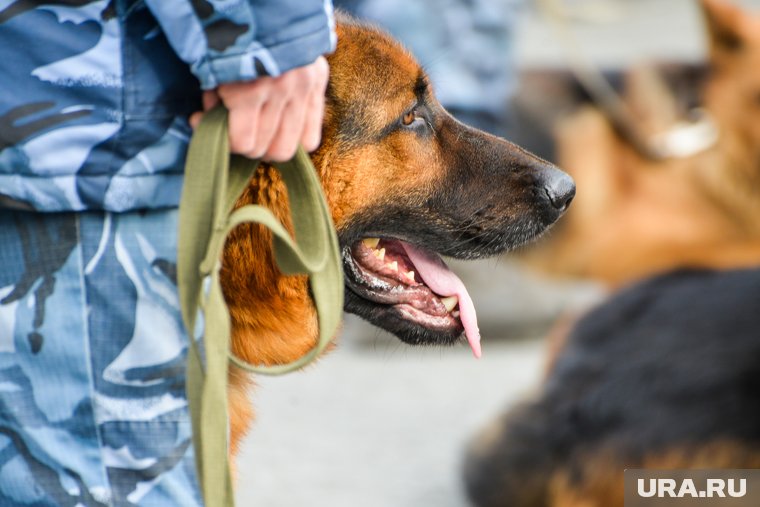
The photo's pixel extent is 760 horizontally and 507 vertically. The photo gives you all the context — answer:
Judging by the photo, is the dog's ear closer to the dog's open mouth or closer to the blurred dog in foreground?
the blurred dog in foreground

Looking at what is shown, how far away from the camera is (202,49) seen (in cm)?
149

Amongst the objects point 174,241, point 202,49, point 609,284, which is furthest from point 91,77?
point 609,284

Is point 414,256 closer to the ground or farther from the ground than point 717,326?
farther from the ground

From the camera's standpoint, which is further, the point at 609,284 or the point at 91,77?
the point at 609,284

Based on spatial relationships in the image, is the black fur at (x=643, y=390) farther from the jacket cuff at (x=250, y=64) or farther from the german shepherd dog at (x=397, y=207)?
the jacket cuff at (x=250, y=64)

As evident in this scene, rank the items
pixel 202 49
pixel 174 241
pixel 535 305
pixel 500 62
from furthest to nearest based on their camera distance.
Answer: pixel 535 305, pixel 500 62, pixel 174 241, pixel 202 49

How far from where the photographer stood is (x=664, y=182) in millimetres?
6852

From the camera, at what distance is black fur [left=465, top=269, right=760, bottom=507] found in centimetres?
285

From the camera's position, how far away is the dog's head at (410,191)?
209cm

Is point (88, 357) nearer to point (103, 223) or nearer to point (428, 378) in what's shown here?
point (103, 223)

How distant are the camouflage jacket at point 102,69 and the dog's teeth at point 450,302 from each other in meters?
0.81

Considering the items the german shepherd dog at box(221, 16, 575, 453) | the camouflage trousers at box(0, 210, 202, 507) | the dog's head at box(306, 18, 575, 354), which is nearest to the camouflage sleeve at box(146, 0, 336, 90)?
the camouflage trousers at box(0, 210, 202, 507)

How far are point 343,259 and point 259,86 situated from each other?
0.67 metres

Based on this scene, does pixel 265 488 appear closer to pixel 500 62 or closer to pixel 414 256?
pixel 414 256
